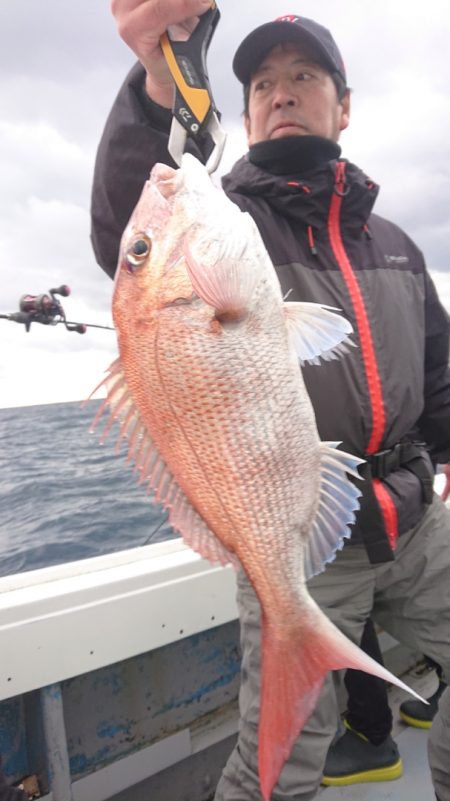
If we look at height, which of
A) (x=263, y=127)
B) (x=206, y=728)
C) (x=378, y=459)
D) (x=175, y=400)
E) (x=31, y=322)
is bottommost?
(x=206, y=728)

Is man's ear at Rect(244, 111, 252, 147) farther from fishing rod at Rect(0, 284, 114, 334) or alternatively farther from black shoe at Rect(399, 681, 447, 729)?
black shoe at Rect(399, 681, 447, 729)

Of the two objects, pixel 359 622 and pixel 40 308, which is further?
pixel 40 308

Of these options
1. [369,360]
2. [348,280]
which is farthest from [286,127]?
[369,360]

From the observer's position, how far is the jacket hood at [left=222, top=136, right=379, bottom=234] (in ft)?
6.69

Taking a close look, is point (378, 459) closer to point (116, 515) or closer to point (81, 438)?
point (116, 515)

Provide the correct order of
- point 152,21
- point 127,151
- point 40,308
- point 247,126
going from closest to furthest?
point 152,21 < point 127,151 < point 247,126 < point 40,308

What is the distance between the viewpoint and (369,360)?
195 cm

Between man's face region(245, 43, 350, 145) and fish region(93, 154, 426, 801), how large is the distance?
3.02ft

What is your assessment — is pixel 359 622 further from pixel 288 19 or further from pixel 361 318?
pixel 288 19

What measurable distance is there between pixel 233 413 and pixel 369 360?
2.61ft

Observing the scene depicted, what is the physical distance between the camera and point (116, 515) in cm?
671

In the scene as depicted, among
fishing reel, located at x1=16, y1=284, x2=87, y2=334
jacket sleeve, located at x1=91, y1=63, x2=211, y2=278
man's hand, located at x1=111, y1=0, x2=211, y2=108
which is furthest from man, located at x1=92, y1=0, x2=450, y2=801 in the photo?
fishing reel, located at x1=16, y1=284, x2=87, y2=334

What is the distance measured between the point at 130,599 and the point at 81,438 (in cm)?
1367

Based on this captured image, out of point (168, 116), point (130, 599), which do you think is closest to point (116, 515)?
point (130, 599)
